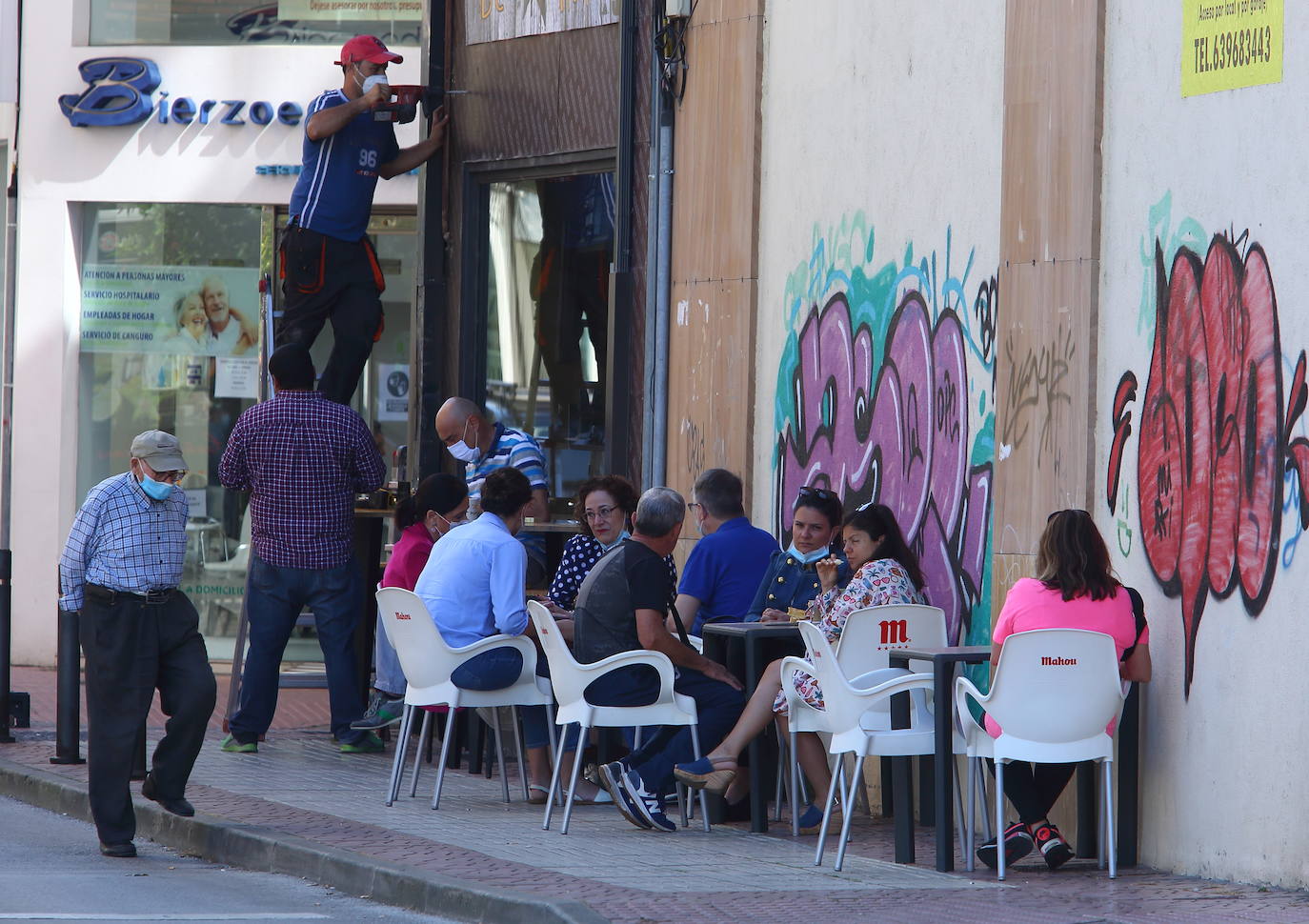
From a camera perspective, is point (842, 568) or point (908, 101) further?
point (908, 101)

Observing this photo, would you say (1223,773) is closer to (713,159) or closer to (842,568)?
(842,568)

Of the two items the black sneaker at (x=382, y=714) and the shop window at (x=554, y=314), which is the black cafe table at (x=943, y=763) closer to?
the black sneaker at (x=382, y=714)

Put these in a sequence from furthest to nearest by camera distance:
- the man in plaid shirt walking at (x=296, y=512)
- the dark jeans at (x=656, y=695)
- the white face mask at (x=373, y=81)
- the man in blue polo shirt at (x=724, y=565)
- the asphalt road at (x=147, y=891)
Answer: the white face mask at (x=373, y=81)
the man in plaid shirt walking at (x=296, y=512)
the man in blue polo shirt at (x=724, y=565)
the dark jeans at (x=656, y=695)
the asphalt road at (x=147, y=891)

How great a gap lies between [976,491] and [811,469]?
1.57 meters

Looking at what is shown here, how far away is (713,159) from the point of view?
460 inches

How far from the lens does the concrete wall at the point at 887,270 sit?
925cm

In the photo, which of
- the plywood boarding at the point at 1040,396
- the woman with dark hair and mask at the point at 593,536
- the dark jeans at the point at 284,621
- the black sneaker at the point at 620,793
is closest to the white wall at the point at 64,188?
the dark jeans at the point at 284,621

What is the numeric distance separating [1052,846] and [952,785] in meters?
0.42

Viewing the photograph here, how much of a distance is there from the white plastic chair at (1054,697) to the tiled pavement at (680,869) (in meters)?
0.48

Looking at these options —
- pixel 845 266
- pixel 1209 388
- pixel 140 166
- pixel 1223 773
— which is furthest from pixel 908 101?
pixel 140 166

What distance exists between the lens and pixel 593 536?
10234mm

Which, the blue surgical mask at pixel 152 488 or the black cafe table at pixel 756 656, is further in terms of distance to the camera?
the black cafe table at pixel 756 656

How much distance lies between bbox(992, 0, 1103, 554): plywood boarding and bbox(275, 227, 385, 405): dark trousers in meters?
5.18

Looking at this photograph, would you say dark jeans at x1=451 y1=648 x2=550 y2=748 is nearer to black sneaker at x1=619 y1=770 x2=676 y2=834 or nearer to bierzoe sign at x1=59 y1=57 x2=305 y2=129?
black sneaker at x1=619 y1=770 x2=676 y2=834
